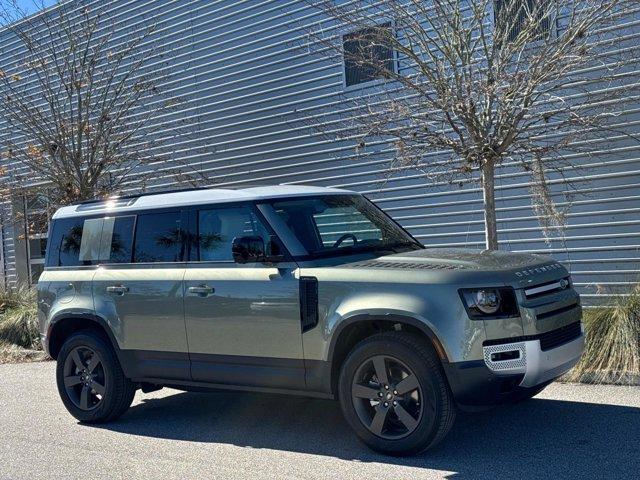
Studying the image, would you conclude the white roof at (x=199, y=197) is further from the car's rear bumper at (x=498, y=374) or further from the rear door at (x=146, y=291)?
the car's rear bumper at (x=498, y=374)

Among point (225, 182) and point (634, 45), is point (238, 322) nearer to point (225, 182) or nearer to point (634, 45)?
point (634, 45)

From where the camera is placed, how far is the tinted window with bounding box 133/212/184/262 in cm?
646

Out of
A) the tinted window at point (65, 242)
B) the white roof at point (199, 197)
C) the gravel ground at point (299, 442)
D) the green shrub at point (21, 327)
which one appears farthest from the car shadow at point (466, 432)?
the green shrub at point (21, 327)

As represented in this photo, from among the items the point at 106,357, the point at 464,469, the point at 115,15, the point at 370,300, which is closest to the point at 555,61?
the point at 370,300

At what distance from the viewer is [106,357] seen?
680 centimetres

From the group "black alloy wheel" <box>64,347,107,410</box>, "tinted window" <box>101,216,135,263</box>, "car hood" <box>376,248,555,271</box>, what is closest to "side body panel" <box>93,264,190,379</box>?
"tinted window" <box>101,216,135,263</box>

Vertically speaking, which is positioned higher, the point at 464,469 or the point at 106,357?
the point at 106,357

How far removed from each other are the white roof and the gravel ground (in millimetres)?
1912

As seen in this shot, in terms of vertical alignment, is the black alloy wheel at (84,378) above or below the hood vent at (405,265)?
below

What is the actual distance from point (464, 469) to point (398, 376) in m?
0.75

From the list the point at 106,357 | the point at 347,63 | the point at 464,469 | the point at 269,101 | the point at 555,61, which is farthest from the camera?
the point at 269,101

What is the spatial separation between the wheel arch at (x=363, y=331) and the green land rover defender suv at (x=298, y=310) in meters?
0.01

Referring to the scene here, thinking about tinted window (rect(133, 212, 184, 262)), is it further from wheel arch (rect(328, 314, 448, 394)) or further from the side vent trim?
wheel arch (rect(328, 314, 448, 394))

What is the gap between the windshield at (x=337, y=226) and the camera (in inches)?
234
